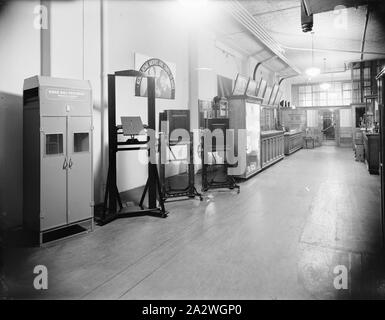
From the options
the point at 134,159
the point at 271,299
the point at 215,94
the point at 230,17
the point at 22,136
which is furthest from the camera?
the point at 215,94

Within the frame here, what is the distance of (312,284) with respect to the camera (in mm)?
2229

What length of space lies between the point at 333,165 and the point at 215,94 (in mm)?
4021

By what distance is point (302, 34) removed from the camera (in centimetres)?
873

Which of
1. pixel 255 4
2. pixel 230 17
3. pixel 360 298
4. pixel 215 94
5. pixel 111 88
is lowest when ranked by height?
pixel 360 298

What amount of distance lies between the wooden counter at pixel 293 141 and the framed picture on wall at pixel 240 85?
3.99 m

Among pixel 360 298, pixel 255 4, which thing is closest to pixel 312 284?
pixel 360 298

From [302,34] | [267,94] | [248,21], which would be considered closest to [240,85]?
[248,21]

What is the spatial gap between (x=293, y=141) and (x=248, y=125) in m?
6.45

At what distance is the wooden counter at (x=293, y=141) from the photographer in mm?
11664

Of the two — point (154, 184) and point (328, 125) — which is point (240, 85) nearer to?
point (154, 184)

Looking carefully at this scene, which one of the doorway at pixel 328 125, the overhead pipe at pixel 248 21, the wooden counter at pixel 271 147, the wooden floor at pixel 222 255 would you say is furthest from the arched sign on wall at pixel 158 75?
the doorway at pixel 328 125

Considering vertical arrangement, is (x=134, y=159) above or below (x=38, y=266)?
above

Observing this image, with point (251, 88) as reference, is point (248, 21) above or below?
above

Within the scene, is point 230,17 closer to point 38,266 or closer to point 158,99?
point 158,99
